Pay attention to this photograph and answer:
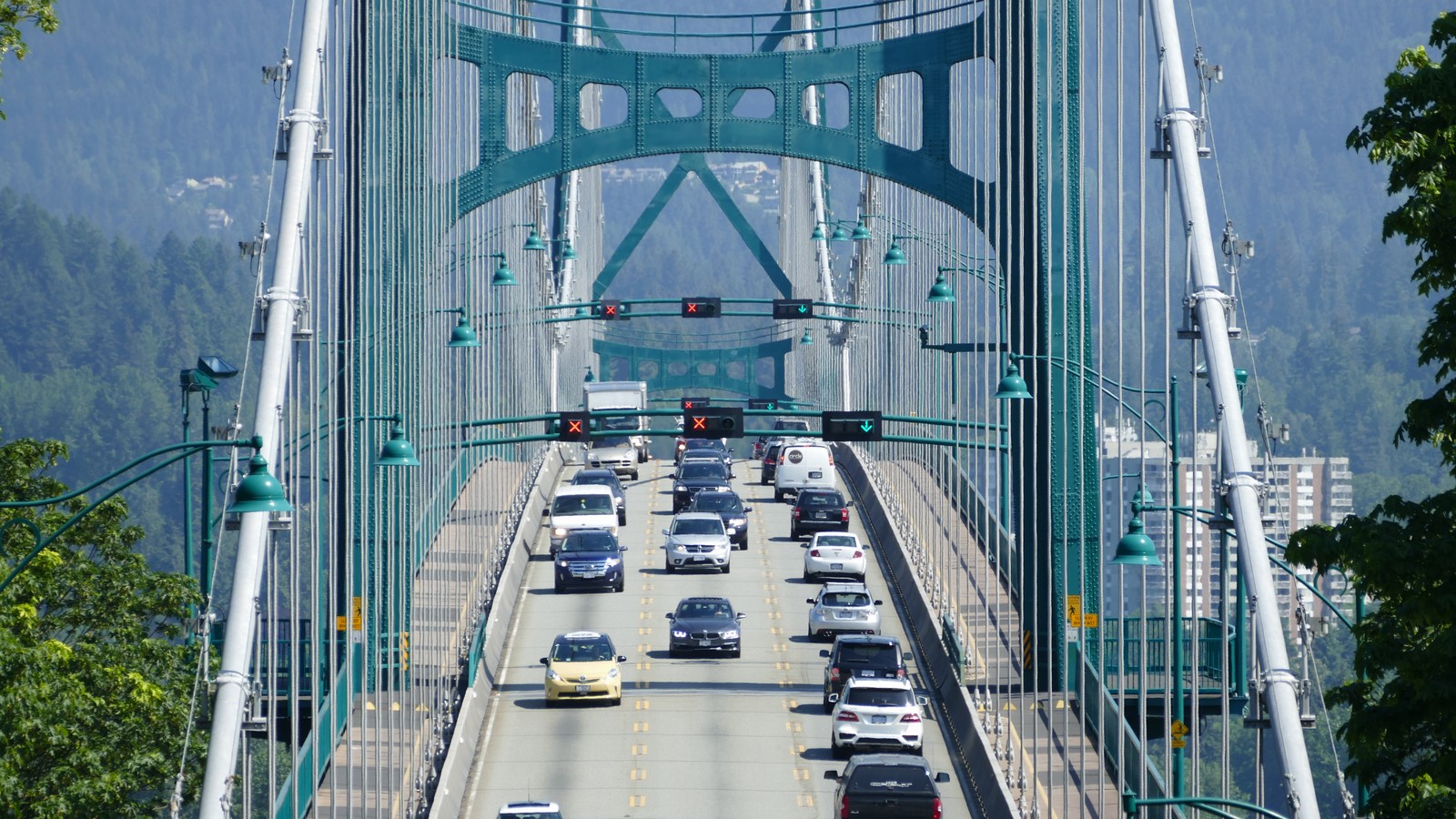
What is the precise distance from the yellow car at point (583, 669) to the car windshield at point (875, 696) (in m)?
6.27

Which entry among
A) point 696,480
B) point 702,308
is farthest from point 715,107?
point 696,480

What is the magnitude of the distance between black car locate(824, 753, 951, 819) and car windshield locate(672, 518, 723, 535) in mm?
28703

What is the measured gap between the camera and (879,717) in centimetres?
4412

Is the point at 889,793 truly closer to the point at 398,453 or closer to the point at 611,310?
the point at 398,453

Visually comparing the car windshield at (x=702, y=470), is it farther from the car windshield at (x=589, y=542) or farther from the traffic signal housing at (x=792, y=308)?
the car windshield at (x=589, y=542)

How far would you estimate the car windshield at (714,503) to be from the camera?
71.4m

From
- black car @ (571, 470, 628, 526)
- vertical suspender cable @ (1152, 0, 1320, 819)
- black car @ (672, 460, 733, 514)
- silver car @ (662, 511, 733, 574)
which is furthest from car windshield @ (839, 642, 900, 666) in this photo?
black car @ (571, 470, 628, 526)

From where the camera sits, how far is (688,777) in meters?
43.8

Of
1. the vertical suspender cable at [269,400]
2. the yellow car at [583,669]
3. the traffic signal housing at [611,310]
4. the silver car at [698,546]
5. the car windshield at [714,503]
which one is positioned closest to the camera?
the vertical suspender cable at [269,400]

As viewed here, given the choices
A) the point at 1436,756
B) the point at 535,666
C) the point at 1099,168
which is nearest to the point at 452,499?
the point at 535,666

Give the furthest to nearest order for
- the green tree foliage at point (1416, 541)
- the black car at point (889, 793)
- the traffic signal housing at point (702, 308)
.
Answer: the traffic signal housing at point (702, 308) < the black car at point (889, 793) < the green tree foliage at point (1416, 541)

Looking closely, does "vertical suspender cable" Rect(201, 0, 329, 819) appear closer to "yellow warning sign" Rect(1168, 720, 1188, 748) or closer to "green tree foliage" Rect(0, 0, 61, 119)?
"green tree foliage" Rect(0, 0, 61, 119)

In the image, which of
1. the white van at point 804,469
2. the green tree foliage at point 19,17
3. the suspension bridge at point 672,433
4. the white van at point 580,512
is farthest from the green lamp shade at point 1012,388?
the white van at point 804,469

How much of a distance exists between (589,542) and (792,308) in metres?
13.2
